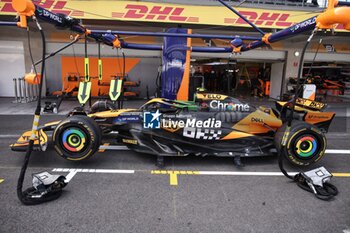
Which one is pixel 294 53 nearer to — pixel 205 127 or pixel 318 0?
pixel 318 0

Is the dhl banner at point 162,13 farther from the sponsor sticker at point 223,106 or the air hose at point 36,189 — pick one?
the air hose at point 36,189

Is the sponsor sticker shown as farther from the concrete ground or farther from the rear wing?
the rear wing

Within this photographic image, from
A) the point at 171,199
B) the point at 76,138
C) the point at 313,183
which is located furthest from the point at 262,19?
the point at 171,199

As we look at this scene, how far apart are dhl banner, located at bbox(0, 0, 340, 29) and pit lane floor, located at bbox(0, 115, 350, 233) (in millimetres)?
5909

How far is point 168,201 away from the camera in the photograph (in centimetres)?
363

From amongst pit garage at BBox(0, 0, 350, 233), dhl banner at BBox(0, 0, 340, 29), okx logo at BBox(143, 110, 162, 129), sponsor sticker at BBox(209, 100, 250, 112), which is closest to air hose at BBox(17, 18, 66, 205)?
pit garage at BBox(0, 0, 350, 233)

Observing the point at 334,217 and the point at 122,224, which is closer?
the point at 122,224

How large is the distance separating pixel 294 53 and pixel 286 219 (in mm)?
13933

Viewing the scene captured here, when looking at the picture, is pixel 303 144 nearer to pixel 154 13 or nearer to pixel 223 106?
pixel 223 106

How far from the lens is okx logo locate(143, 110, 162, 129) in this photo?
5.00m

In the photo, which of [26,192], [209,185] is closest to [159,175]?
[209,185]

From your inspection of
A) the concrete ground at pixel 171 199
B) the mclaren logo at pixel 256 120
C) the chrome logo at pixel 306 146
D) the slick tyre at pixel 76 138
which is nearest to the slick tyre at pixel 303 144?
the chrome logo at pixel 306 146

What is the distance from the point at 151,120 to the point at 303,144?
9.15 feet

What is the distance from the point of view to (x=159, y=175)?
4500mm
